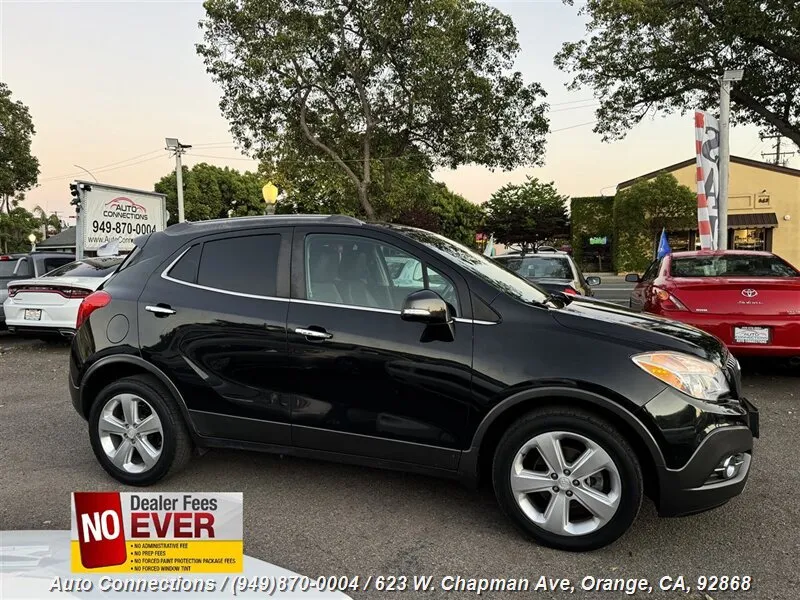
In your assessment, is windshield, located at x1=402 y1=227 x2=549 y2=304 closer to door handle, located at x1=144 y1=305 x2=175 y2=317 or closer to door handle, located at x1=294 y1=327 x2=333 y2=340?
door handle, located at x1=294 y1=327 x2=333 y2=340

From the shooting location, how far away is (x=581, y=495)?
9.07 ft

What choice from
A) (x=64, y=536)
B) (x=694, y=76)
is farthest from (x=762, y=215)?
(x=64, y=536)

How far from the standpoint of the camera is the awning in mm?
32969

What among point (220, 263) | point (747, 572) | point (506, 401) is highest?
point (220, 263)

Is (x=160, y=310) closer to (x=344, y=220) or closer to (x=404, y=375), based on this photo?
(x=344, y=220)

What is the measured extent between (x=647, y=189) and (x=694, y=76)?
17439mm

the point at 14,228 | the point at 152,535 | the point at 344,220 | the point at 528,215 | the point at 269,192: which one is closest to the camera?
the point at 152,535

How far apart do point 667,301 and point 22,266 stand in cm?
1018

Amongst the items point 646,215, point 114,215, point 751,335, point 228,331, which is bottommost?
point 751,335

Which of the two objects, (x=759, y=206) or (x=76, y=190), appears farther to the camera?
(x=759, y=206)

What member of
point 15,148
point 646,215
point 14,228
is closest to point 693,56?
point 646,215

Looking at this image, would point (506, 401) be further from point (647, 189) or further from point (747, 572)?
point (647, 189)

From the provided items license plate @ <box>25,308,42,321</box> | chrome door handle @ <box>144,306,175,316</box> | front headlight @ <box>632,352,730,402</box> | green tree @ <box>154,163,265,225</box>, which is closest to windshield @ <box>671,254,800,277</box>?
front headlight @ <box>632,352,730,402</box>

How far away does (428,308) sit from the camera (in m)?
2.88
